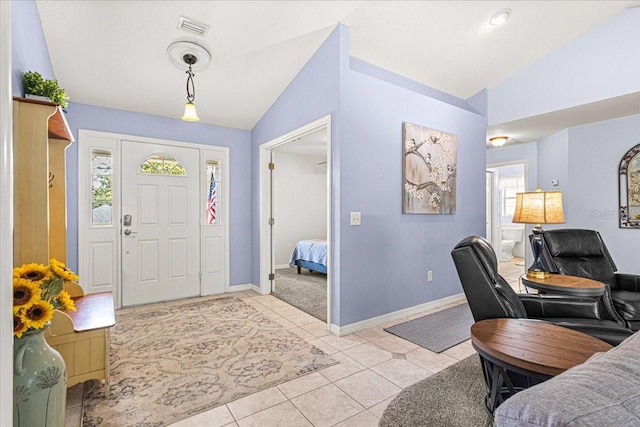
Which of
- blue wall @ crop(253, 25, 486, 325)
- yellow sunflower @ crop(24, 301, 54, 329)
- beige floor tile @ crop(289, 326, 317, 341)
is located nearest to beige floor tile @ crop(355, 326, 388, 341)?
blue wall @ crop(253, 25, 486, 325)

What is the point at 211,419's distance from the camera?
1769 mm

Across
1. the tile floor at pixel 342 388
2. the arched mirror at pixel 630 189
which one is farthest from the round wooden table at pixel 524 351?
the arched mirror at pixel 630 189

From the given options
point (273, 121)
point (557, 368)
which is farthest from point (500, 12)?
point (557, 368)

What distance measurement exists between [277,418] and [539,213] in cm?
266

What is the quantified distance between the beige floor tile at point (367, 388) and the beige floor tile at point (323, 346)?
0.42 metres

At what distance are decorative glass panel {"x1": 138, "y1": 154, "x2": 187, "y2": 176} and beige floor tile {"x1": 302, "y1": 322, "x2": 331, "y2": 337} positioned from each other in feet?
8.40

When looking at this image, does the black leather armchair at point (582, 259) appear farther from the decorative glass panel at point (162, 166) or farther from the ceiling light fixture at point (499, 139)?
the decorative glass panel at point (162, 166)

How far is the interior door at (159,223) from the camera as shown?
3777 millimetres

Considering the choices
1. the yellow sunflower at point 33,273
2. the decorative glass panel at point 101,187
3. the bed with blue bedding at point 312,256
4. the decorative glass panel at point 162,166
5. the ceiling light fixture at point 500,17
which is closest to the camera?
the yellow sunflower at point 33,273

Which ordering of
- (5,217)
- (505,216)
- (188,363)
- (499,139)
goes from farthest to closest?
(505,216)
(499,139)
(188,363)
(5,217)

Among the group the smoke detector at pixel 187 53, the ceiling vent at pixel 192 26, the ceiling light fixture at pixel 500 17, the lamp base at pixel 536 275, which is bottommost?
the lamp base at pixel 536 275

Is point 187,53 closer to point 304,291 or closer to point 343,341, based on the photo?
point 343,341

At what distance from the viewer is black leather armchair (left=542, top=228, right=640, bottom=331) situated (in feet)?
9.68

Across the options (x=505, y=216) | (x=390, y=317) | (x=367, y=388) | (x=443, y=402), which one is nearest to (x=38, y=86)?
(x=367, y=388)
